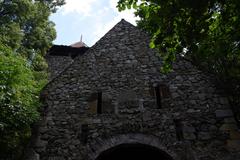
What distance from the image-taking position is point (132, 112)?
6.82 meters

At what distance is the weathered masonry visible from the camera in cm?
618

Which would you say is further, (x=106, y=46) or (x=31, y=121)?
(x=106, y=46)

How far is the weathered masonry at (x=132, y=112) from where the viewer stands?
6180mm

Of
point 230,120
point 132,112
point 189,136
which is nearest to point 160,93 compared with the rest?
point 132,112

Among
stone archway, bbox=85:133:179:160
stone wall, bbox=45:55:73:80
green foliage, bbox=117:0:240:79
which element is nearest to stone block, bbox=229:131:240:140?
stone archway, bbox=85:133:179:160

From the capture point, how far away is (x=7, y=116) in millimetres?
5727

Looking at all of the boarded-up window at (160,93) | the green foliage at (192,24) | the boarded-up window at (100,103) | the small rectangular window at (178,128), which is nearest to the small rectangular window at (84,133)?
the boarded-up window at (100,103)

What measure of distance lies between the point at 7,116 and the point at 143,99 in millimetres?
3276

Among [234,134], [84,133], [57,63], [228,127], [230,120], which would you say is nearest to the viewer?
[234,134]

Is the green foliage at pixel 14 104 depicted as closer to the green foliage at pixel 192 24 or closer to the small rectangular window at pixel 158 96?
the green foliage at pixel 192 24

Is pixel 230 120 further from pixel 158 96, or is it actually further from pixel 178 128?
pixel 158 96

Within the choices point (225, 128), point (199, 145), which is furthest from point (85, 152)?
point (225, 128)

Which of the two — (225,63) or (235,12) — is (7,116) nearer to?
(235,12)

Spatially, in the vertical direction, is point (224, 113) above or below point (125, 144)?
above
